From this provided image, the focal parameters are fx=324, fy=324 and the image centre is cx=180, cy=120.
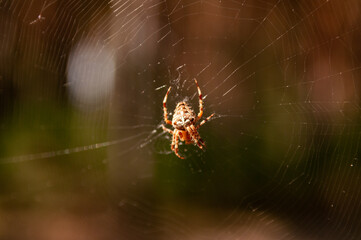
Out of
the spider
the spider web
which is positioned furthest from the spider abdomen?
the spider web

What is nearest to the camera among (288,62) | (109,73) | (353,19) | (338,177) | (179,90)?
(179,90)

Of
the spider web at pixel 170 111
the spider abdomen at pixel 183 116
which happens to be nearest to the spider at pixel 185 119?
the spider abdomen at pixel 183 116

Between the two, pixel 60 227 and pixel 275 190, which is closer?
pixel 275 190

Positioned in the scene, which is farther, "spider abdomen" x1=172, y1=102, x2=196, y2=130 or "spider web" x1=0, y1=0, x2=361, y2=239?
"spider web" x1=0, y1=0, x2=361, y2=239

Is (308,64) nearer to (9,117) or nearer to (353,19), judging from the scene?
(353,19)

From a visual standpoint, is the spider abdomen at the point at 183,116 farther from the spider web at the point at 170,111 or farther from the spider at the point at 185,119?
the spider web at the point at 170,111

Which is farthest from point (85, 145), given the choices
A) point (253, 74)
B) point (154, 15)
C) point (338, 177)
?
point (338, 177)

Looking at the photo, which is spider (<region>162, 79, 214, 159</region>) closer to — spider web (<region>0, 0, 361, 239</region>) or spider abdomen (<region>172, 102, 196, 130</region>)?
spider abdomen (<region>172, 102, 196, 130</region>)

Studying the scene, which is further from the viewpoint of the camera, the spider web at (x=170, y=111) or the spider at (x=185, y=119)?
the spider web at (x=170, y=111)
